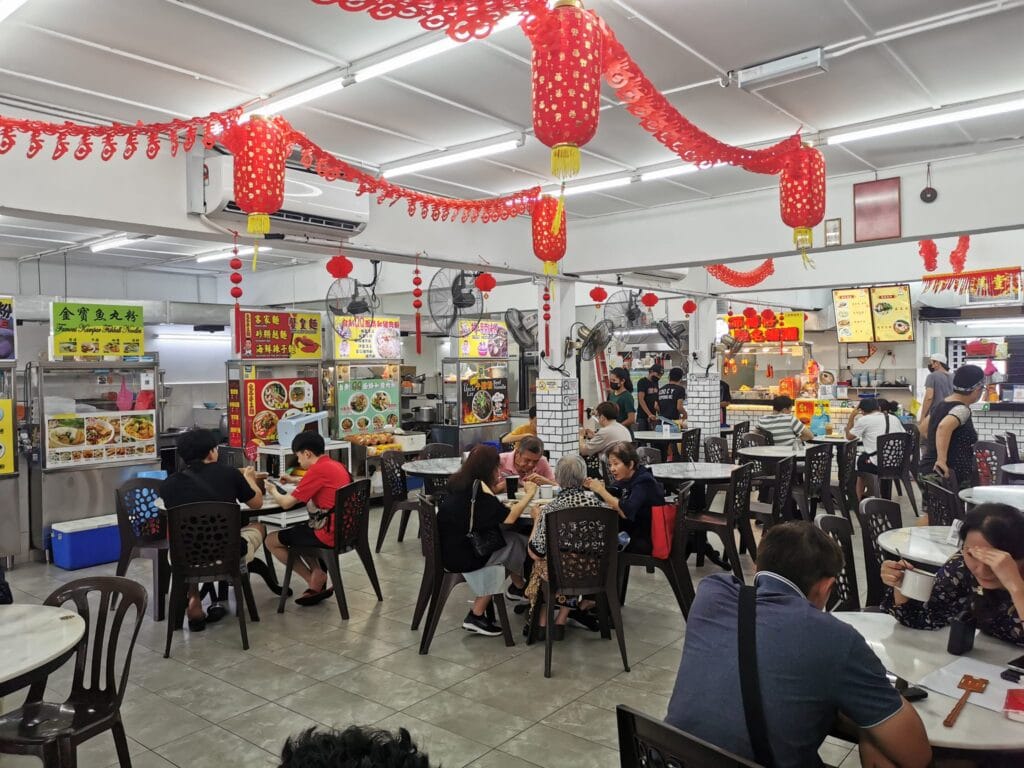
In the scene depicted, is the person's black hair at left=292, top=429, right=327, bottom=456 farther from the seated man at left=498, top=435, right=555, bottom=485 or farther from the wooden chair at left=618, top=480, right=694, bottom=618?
the wooden chair at left=618, top=480, right=694, bottom=618

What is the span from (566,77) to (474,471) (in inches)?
97.7

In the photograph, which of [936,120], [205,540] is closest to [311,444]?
[205,540]

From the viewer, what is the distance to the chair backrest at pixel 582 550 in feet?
13.2

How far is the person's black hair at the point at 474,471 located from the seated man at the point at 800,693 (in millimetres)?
2682

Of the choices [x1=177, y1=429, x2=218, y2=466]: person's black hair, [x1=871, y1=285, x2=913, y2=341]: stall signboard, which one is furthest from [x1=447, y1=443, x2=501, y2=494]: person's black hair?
[x1=871, y1=285, x2=913, y2=341]: stall signboard

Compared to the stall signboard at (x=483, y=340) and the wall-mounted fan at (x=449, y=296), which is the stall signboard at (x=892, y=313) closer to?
the stall signboard at (x=483, y=340)

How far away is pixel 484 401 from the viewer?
34.4ft

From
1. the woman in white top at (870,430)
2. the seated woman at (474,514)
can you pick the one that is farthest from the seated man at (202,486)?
→ the woman in white top at (870,430)

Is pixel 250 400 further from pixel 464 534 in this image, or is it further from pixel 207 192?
pixel 464 534

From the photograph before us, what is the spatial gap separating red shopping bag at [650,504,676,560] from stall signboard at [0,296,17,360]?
5.81 m

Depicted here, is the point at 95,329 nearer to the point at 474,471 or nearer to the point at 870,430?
the point at 474,471

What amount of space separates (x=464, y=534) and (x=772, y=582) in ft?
9.05

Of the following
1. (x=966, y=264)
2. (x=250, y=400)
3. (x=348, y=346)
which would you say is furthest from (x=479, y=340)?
(x=966, y=264)

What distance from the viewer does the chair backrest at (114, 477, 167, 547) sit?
16.4ft
